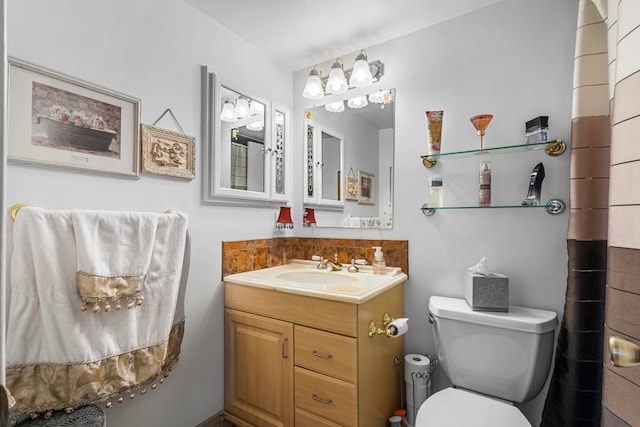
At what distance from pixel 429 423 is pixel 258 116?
1.76m

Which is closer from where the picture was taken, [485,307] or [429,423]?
[429,423]

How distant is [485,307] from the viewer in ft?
4.35

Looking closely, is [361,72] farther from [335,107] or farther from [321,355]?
[321,355]

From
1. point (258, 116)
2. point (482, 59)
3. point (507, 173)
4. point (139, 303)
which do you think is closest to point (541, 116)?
point (507, 173)

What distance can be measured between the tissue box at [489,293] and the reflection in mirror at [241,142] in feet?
4.23

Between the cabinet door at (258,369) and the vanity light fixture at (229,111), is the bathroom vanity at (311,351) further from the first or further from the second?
the vanity light fixture at (229,111)

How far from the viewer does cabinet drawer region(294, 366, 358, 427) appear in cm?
126


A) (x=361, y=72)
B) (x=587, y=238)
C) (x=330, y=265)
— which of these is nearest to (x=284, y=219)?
(x=330, y=265)

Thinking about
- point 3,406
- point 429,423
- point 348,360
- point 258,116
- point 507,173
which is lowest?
point 429,423

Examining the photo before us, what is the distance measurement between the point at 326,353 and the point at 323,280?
1.80ft

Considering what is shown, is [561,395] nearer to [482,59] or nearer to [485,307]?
[485,307]

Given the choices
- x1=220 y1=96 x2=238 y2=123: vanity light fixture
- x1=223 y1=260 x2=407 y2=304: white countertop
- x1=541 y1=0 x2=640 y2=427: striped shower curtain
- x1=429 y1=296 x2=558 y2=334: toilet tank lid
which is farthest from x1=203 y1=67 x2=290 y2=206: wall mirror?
Result: x1=541 y1=0 x2=640 y2=427: striped shower curtain

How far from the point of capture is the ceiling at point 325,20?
1.53m

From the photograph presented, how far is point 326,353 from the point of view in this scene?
1.32 meters
